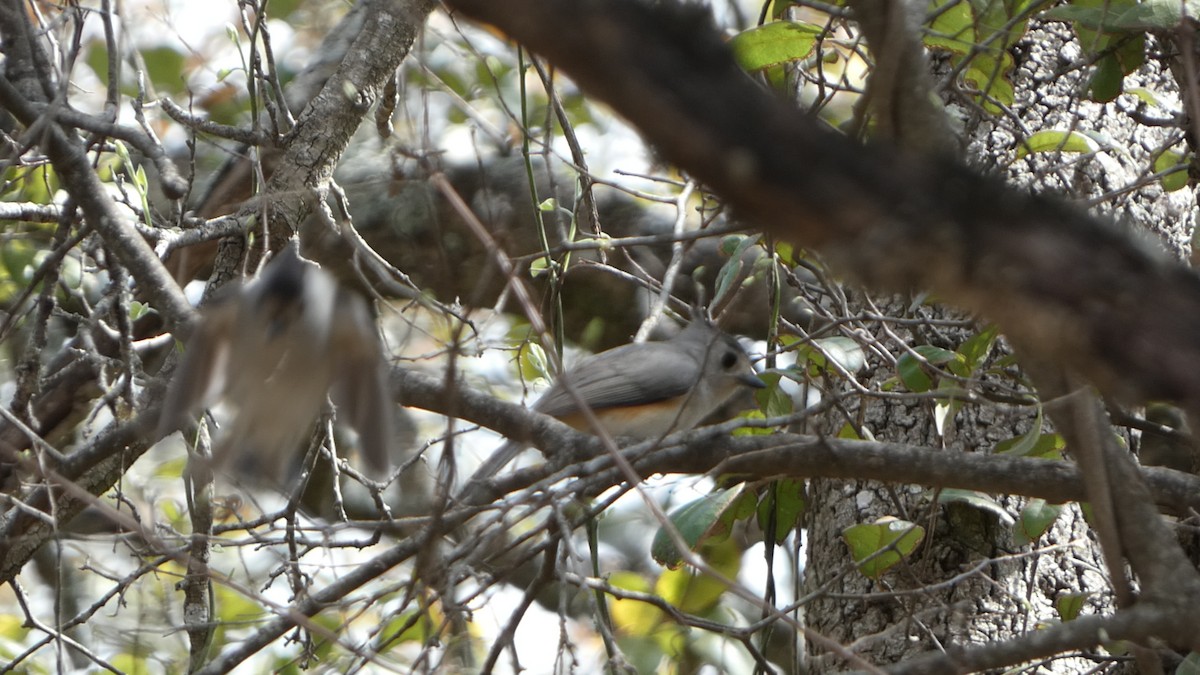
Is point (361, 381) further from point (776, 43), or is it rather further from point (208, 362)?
point (776, 43)

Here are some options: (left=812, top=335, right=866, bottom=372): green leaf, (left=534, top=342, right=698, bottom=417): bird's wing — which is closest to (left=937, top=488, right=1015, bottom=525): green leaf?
(left=812, top=335, right=866, bottom=372): green leaf

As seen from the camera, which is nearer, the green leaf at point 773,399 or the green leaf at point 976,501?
the green leaf at point 976,501

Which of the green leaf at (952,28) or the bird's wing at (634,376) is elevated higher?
the bird's wing at (634,376)

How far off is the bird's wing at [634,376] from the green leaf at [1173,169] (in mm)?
1751

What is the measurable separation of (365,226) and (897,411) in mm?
2834

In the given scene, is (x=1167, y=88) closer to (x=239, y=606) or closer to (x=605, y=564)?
(x=605, y=564)

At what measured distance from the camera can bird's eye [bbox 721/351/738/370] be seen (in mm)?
4633

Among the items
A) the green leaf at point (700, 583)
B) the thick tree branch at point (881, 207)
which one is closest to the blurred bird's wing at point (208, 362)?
the thick tree branch at point (881, 207)

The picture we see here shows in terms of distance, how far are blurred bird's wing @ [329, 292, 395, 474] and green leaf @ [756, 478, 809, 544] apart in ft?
6.66

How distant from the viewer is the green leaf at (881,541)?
286 centimetres

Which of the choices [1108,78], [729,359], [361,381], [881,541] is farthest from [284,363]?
[729,359]

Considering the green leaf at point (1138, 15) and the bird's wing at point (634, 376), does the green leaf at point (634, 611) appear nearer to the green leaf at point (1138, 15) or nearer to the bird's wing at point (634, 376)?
the bird's wing at point (634, 376)

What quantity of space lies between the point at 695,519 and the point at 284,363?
5.70 feet

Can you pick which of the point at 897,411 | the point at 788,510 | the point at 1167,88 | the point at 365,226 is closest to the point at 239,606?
the point at 365,226
